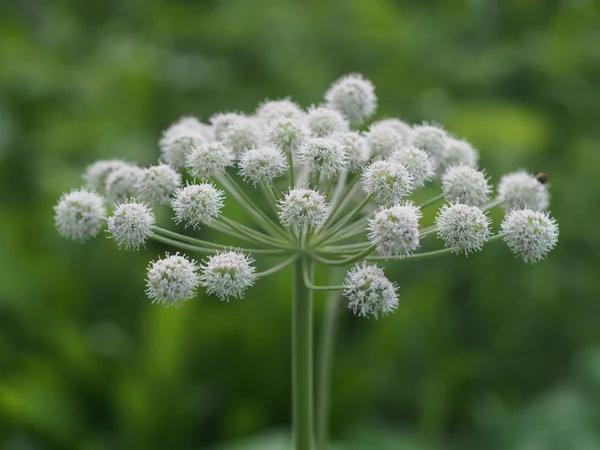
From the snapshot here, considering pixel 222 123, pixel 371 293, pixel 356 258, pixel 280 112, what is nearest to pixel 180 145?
pixel 222 123

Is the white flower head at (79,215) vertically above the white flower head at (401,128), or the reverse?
the white flower head at (401,128)

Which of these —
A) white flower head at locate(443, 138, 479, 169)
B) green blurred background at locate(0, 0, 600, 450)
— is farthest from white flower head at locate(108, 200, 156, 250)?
green blurred background at locate(0, 0, 600, 450)

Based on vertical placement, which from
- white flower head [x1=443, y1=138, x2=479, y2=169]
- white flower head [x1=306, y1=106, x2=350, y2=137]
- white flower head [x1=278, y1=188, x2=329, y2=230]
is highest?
white flower head [x1=306, y1=106, x2=350, y2=137]

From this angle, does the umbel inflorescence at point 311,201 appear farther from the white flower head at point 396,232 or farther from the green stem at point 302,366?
the green stem at point 302,366

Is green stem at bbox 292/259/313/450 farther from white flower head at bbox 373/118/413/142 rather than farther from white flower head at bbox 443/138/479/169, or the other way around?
white flower head at bbox 443/138/479/169

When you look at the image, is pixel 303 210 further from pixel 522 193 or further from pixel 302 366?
pixel 522 193

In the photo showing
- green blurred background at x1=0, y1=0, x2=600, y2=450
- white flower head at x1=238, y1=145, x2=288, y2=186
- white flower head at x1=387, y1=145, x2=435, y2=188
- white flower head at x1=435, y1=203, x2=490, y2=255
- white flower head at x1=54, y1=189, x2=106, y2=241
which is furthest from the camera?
green blurred background at x1=0, y1=0, x2=600, y2=450

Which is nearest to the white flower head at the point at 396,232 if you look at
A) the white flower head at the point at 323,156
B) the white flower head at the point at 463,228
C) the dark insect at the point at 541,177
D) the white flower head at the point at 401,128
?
the white flower head at the point at 463,228
